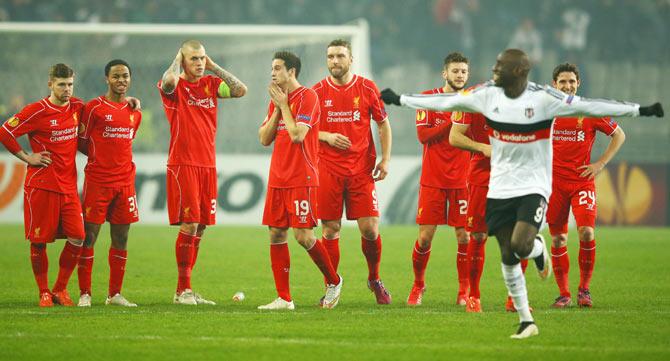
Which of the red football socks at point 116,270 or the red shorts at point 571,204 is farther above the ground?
the red shorts at point 571,204

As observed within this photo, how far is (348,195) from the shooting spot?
34.8ft

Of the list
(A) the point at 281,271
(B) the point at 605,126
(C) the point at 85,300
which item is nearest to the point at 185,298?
(C) the point at 85,300

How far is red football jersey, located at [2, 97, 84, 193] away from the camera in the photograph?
1002cm

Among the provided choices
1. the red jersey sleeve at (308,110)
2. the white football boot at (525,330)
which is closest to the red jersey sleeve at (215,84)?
the red jersey sleeve at (308,110)

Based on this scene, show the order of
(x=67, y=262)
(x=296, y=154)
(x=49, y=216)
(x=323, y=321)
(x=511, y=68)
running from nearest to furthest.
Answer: (x=511, y=68) → (x=323, y=321) → (x=296, y=154) → (x=49, y=216) → (x=67, y=262)

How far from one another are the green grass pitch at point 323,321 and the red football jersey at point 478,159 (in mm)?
1141

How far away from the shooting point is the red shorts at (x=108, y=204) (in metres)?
10.1

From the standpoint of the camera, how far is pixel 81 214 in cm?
1023

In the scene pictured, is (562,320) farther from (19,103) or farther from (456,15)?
(456,15)

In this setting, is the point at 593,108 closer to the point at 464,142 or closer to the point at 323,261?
the point at 464,142

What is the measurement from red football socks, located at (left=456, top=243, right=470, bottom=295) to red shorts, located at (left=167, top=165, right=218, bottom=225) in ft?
7.75

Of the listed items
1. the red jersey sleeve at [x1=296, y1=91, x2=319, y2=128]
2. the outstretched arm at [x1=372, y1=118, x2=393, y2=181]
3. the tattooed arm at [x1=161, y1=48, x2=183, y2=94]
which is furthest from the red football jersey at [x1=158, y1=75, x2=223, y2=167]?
the outstretched arm at [x1=372, y1=118, x2=393, y2=181]

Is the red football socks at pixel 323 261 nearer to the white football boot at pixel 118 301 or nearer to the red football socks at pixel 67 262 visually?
the white football boot at pixel 118 301

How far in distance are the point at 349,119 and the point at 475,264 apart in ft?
6.25
